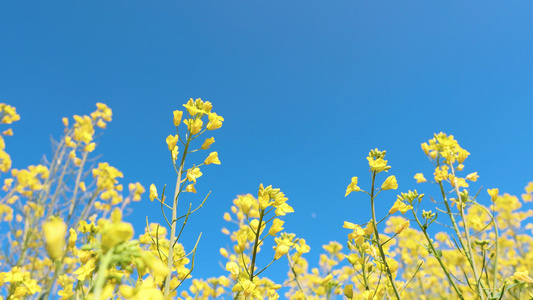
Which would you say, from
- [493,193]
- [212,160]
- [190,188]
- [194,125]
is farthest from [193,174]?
[493,193]

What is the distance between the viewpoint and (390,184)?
2.05 metres

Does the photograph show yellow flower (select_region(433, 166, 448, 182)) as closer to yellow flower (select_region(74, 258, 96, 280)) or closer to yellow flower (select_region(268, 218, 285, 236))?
yellow flower (select_region(268, 218, 285, 236))

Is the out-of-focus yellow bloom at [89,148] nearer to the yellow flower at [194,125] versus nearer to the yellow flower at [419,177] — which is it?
the yellow flower at [194,125]

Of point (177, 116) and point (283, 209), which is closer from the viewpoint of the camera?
point (283, 209)

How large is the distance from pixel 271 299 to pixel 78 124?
5.47 metres

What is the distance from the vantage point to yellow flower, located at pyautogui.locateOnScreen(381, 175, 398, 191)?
2027 millimetres

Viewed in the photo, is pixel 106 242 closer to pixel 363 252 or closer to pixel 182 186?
pixel 182 186

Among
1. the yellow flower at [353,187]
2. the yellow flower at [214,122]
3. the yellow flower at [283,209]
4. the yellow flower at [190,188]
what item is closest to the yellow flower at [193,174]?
the yellow flower at [190,188]

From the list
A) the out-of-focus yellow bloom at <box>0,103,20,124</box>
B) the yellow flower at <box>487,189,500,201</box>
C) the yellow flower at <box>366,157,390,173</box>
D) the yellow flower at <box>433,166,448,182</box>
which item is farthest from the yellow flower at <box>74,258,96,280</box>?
the out-of-focus yellow bloom at <box>0,103,20,124</box>

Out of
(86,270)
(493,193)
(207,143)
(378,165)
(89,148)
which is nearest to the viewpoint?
(86,270)

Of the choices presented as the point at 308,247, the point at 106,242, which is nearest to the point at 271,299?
the point at 308,247

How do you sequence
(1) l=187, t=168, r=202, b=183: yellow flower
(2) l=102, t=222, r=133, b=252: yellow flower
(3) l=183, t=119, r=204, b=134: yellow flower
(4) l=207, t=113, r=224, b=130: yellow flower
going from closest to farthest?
(2) l=102, t=222, r=133, b=252: yellow flower, (1) l=187, t=168, r=202, b=183: yellow flower, (3) l=183, t=119, r=204, b=134: yellow flower, (4) l=207, t=113, r=224, b=130: yellow flower

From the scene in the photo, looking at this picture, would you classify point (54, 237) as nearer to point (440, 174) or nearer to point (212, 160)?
point (212, 160)

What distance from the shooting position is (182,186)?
1.68 m
